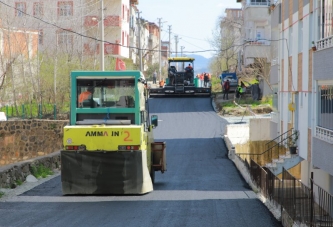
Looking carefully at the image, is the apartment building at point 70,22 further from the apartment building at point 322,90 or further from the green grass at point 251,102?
the apartment building at point 322,90

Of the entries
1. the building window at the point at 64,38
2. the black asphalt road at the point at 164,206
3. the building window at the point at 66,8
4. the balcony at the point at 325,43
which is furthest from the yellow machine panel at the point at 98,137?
the building window at the point at 66,8

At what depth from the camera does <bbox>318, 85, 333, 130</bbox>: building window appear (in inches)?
1000

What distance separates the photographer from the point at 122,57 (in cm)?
7425

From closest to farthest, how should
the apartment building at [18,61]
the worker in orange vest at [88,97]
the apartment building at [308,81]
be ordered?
the worker in orange vest at [88,97] < the apartment building at [308,81] < the apartment building at [18,61]

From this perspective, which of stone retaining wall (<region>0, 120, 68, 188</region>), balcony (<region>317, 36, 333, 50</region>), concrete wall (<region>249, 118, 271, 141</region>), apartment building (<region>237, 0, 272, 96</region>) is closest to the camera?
balcony (<region>317, 36, 333, 50</region>)

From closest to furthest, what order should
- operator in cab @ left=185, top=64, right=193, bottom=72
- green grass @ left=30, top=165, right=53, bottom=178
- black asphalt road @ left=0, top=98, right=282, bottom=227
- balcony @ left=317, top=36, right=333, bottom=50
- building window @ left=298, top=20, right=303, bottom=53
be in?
black asphalt road @ left=0, top=98, right=282, bottom=227 < green grass @ left=30, top=165, right=53, bottom=178 < balcony @ left=317, top=36, right=333, bottom=50 < building window @ left=298, top=20, right=303, bottom=53 < operator in cab @ left=185, top=64, right=193, bottom=72

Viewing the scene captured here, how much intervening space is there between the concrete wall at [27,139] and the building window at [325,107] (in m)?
15.9

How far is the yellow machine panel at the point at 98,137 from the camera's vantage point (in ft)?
64.5

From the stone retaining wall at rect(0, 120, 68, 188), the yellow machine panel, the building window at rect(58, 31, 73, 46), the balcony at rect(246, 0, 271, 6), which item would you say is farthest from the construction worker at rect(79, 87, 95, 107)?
the balcony at rect(246, 0, 271, 6)

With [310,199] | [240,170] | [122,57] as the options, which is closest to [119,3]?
[122,57]

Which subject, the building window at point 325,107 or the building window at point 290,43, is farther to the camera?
the building window at point 290,43

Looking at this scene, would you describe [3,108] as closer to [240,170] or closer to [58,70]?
[58,70]

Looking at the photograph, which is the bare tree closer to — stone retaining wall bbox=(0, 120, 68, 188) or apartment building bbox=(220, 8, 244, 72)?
apartment building bbox=(220, 8, 244, 72)

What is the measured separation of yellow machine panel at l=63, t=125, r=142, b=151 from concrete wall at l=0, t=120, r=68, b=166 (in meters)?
18.1
